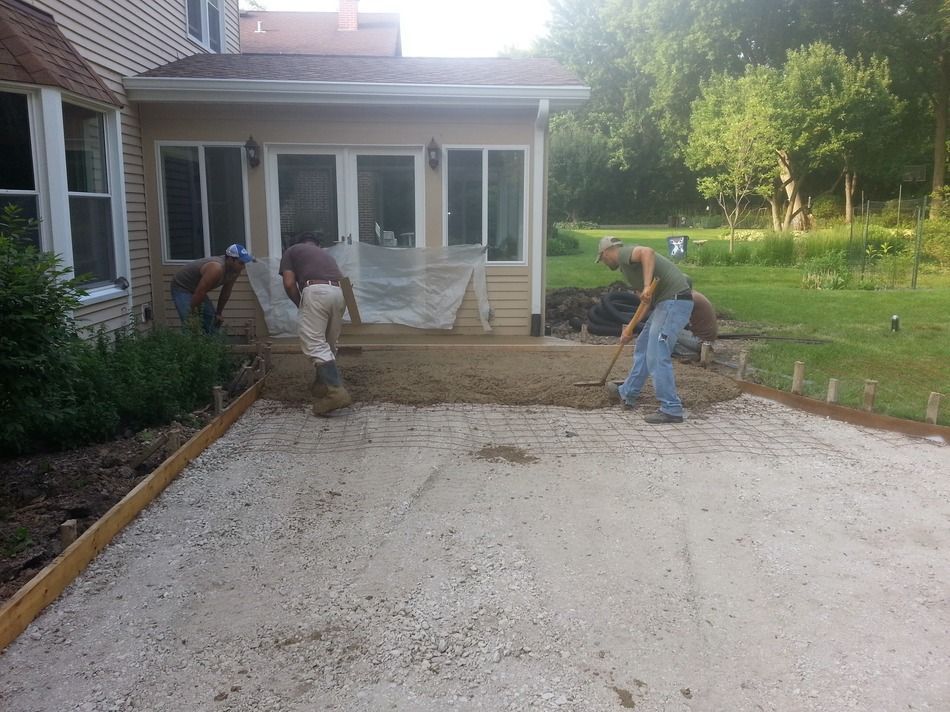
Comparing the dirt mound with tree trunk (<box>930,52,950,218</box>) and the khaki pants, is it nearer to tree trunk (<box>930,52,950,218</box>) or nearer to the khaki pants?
the khaki pants

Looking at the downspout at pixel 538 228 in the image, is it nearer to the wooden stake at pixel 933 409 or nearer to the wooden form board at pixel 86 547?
the wooden stake at pixel 933 409

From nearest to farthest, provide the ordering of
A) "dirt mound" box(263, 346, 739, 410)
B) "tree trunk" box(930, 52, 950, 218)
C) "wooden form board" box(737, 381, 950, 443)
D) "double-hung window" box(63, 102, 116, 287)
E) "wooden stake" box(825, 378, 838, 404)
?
"wooden form board" box(737, 381, 950, 443), "wooden stake" box(825, 378, 838, 404), "dirt mound" box(263, 346, 739, 410), "double-hung window" box(63, 102, 116, 287), "tree trunk" box(930, 52, 950, 218)

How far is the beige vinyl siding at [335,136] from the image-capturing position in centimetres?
926

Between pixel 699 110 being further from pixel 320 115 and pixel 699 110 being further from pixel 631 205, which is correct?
pixel 320 115

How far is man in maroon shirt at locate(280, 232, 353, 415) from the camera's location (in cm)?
647

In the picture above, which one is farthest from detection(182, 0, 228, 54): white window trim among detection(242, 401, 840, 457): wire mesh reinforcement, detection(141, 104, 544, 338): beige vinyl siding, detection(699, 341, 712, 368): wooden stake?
detection(699, 341, 712, 368): wooden stake

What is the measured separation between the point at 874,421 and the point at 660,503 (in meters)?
2.61

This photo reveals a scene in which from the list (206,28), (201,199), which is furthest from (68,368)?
(206,28)

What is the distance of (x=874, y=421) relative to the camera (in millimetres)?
6273

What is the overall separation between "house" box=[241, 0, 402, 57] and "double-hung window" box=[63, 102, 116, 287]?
52.3ft

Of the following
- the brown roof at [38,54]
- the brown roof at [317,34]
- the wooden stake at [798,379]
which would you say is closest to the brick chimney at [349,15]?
the brown roof at [317,34]

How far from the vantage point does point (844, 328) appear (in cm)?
1087

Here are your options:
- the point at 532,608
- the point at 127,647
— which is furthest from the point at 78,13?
the point at 532,608

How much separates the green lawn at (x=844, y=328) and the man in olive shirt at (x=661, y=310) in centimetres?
162
